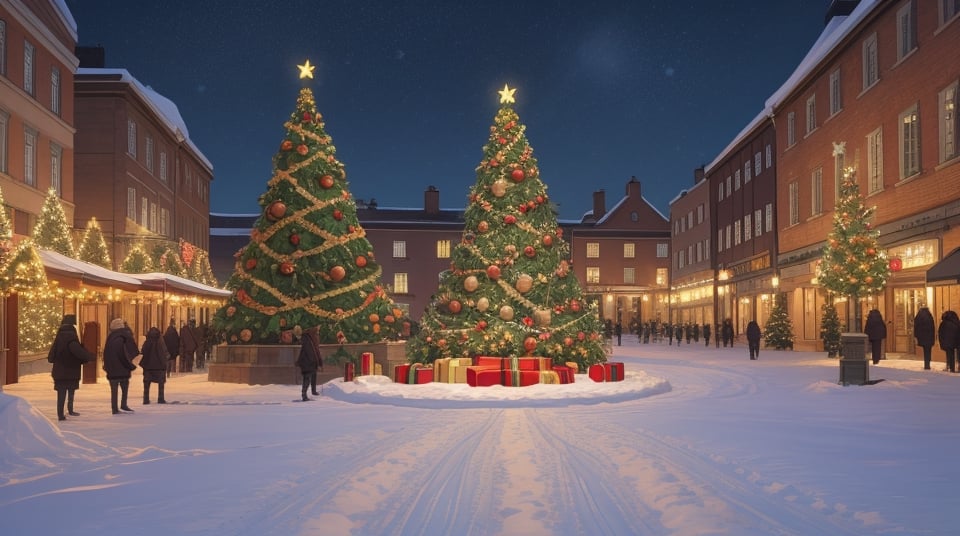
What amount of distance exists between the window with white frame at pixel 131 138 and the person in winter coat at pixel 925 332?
33920 millimetres

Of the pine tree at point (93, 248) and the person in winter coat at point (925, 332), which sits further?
the pine tree at point (93, 248)

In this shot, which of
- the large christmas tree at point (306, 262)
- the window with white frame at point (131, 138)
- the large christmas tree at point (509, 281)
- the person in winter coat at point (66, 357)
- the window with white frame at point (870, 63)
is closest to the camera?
the person in winter coat at point (66, 357)

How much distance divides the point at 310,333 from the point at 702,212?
161 feet

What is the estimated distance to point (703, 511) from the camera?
6.84 m

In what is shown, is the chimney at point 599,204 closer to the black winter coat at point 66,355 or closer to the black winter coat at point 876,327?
the black winter coat at point 876,327

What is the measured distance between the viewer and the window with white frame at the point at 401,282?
71.9 m

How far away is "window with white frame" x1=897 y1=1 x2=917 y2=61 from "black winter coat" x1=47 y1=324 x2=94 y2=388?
80.5 feet

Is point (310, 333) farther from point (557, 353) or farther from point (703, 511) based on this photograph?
point (703, 511)

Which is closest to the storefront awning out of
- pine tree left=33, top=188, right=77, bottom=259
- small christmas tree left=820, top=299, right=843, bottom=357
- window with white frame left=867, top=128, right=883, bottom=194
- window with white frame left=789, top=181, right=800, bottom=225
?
window with white frame left=867, top=128, right=883, bottom=194

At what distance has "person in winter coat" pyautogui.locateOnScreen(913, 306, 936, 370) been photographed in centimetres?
2231

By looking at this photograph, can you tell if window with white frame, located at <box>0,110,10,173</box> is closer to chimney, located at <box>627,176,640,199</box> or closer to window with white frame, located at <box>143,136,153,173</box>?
window with white frame, located at <box>143,136,153,173</box>

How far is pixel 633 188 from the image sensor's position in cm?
7875

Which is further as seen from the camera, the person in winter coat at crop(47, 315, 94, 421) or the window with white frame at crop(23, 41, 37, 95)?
the window with white frame at crop(23, 41, 37, 95)

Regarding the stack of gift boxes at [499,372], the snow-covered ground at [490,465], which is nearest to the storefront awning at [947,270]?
the snow-covered ground at [490,465]
